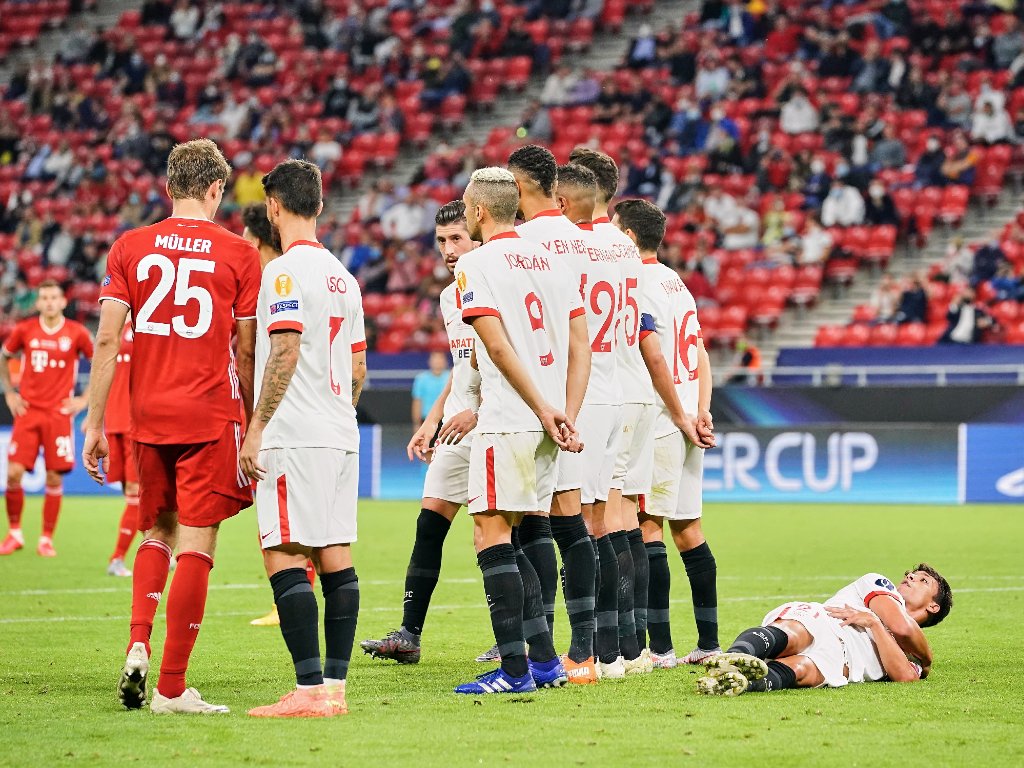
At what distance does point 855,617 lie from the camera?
7.14 metres

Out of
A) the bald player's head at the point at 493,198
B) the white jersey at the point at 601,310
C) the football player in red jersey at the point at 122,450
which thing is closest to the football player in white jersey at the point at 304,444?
the bald player's head at the point at 493,198

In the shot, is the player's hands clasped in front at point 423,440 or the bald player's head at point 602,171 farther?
the player's hands clasped in front at point 423,440

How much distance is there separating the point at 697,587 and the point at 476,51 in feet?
80.2

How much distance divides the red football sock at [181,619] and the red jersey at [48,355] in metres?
8.33

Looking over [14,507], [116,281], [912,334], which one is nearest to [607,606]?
[116,281]

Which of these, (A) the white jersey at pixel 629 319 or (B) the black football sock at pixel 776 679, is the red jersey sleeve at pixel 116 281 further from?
(B) the black football sock at pixel 776 679

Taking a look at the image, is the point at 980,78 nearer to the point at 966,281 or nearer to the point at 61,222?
Answer: the point at 966,281

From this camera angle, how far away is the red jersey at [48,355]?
1439 centimetres

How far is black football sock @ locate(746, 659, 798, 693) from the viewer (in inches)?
272

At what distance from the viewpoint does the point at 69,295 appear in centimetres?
2789

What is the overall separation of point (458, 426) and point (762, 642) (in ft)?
5.94

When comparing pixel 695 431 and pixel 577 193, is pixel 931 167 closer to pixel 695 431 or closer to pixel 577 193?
pixel 695 431

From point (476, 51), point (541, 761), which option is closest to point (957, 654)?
point (541, 761)

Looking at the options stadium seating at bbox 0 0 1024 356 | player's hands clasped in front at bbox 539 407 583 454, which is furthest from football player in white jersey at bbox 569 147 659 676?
stadium seating at bbox 0 0 1024 356
